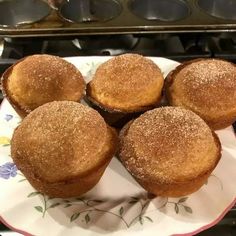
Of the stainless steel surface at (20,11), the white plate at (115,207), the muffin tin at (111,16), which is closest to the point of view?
the white plate at (115,207)

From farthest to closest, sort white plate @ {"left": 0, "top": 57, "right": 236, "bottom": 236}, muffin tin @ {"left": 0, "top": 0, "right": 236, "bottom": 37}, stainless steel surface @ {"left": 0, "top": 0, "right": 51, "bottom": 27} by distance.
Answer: stainless steel surface @ {"left": 0, "top": 0, "right": 51, "bottom": 27} < muffin tin @ {"left": 0, "top": 0, "right": 236, "bottom": 37} < white plate @ {"left": 0, "top": 57, "right": 236, "bottom": 236}

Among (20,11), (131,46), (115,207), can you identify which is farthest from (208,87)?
(20,11)

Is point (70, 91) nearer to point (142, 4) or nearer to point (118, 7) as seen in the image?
point (118, 7)

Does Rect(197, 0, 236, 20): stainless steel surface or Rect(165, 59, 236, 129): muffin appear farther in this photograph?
Rect(197, 0, 236, 20): stainless steel surface

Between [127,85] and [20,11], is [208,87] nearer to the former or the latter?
[127,85]

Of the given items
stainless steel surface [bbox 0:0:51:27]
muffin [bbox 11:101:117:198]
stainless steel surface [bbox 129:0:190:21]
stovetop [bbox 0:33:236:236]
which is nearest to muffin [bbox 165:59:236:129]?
muffin [bbox 11:101:117:198]

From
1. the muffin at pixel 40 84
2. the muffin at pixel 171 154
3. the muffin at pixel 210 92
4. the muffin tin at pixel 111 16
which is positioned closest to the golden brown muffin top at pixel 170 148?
the muffin at pixel 171 154

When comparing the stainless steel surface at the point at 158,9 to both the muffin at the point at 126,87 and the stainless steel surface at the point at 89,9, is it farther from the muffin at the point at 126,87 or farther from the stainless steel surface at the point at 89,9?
the muffin at the point at 126,87

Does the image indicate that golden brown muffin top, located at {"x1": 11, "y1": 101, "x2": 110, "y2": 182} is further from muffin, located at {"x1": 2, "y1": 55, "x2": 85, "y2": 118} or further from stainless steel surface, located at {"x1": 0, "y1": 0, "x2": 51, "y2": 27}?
stainless steel surface, located at {"x1": 0, "y1": 0, "x2": 51, "y2": 27}
